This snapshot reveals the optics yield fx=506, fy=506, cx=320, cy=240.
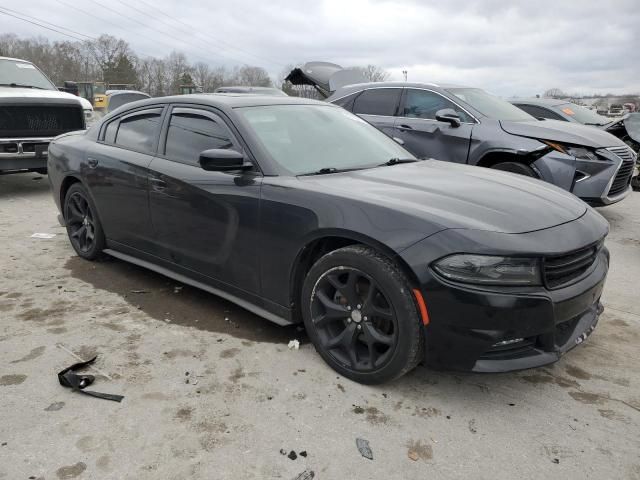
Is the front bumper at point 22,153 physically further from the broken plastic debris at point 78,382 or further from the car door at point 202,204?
the broken plastic debris at point 78,382

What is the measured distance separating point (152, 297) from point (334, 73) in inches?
339

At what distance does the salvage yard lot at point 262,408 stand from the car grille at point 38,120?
4766 mm

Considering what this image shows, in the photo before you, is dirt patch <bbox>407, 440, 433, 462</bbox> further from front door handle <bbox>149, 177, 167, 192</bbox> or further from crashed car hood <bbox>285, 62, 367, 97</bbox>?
crashed car hood <bbox>285, 62, 367, 97</bbox>

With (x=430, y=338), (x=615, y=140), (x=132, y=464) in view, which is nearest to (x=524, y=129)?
(x=615, y=140)

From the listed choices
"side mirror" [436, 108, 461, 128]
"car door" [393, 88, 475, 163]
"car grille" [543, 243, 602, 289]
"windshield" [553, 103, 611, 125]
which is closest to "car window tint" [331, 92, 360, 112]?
"car door" [393, 88, 475, 163]

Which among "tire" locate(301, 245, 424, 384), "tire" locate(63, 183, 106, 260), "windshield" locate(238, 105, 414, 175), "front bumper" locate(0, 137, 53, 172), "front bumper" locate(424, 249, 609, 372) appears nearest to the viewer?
"front bumper" locate(424, 249, 609, 372)

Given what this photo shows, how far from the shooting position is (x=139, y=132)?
407 cm

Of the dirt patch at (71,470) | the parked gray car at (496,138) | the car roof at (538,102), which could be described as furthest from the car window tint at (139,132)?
the car roof at (538,102)

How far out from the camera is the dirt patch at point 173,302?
3.46m

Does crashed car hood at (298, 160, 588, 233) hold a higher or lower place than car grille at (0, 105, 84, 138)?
higher

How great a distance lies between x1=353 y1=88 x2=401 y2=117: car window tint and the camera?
7035mm

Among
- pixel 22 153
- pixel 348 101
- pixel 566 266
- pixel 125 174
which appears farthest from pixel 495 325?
pixel 22 153

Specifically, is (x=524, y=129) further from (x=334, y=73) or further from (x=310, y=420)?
(x=334, y=73)

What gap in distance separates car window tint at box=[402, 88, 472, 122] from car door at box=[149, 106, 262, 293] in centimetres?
389
